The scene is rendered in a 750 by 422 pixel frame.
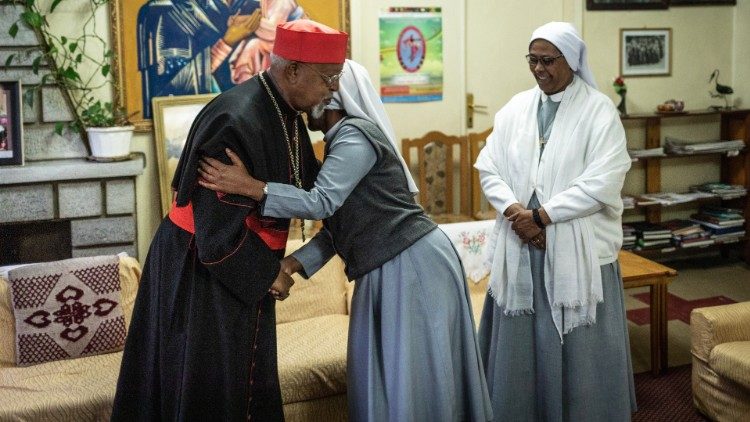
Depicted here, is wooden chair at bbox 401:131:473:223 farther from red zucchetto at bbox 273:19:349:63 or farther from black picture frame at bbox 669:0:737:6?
red zucchetto at bbox 273:19:349:63

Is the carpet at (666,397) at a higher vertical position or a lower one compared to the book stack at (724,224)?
lower

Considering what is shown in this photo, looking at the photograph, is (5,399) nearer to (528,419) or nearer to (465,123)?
(528,419)

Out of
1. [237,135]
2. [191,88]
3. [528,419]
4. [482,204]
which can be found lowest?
[528,419]

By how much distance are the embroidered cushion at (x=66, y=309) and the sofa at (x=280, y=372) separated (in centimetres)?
4

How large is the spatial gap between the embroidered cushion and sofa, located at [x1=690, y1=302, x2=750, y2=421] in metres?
2.35

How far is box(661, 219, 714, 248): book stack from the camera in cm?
554

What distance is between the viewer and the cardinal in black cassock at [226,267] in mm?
1945

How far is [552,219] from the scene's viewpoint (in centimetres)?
272

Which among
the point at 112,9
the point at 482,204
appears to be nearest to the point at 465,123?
the point at 482,204

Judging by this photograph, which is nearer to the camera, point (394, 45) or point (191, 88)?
point (191, 88)

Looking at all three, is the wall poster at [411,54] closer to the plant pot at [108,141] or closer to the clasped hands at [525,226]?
the plant pot at [108,141]

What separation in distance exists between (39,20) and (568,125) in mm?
2618

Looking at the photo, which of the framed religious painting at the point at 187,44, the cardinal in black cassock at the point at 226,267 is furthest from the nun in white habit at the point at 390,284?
the framed religious painting at the point at 187,44

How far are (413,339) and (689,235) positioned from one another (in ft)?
13.0
